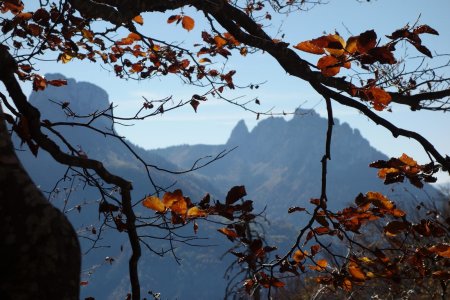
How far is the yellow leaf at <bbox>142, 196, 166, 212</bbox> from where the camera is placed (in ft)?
5.89

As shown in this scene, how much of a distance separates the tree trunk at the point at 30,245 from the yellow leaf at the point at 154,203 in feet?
2.73

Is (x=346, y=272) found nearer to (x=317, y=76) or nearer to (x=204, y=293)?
(x=317, y=76)

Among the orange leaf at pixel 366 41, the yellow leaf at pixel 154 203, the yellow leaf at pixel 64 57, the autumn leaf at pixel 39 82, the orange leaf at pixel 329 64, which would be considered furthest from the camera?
the autumn leaf at pixel 39 82

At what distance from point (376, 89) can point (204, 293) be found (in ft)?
515

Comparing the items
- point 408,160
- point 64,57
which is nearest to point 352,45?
point 408,160

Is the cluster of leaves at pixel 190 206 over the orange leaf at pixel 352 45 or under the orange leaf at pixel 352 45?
under

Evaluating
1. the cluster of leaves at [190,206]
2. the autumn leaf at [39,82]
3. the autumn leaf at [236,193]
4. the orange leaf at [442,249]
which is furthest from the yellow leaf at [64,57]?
the orange leaf at [442,249]

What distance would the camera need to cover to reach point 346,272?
267 centimetres

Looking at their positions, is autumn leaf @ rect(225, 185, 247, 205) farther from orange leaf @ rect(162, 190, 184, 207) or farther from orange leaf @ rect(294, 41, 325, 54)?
orange leaf @ rect(294, 41, 325, 54)

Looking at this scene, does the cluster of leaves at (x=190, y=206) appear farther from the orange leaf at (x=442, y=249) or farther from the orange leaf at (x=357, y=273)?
the orange leaf at (x=442, y=249)

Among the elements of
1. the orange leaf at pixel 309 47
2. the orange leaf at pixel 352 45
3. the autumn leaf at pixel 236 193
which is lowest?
the autumn leaf at pixel 236 193

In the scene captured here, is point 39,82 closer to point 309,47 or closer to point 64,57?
point 64,57

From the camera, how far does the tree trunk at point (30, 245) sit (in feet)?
2.81

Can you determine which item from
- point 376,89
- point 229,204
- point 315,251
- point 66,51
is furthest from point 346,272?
point 66,51
